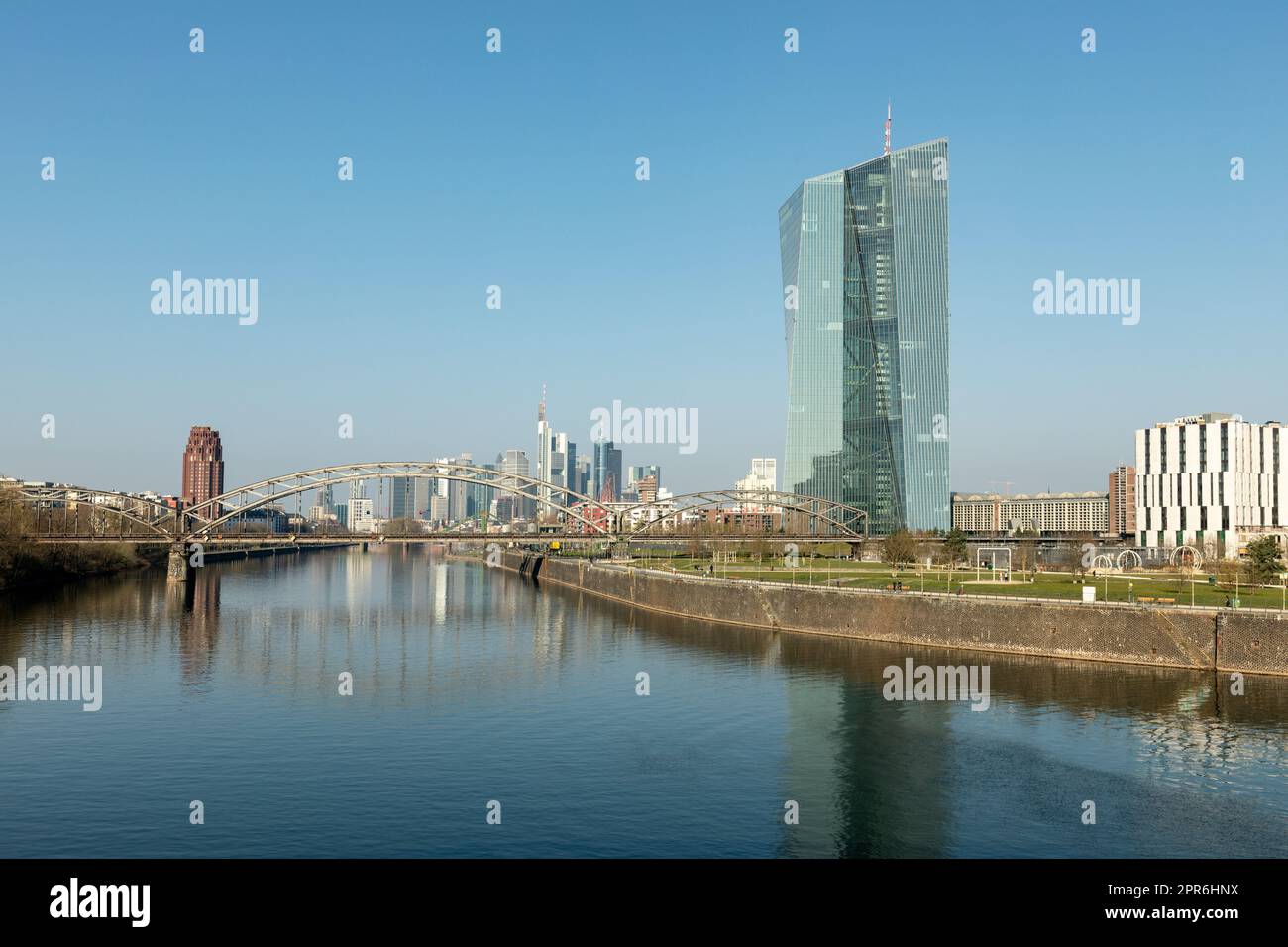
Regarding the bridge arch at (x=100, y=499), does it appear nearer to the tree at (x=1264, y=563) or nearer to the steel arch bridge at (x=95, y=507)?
the steel arch bridge at (x=95, y=507)

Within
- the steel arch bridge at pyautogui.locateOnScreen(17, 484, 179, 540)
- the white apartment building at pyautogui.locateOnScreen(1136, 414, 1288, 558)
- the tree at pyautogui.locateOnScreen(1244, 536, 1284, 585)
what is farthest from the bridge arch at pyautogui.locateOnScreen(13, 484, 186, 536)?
the white apartment building at pyautogui.locateOnScreen(1136, 414, 1288, 558)

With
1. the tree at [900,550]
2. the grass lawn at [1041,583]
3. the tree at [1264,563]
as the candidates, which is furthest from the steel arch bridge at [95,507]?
the tree at [1264,563]

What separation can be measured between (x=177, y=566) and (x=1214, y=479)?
136m

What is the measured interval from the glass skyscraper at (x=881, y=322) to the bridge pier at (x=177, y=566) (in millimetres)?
100533

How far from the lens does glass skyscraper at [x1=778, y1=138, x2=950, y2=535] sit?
162750 mm

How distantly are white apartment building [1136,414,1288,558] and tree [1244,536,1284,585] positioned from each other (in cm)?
7218

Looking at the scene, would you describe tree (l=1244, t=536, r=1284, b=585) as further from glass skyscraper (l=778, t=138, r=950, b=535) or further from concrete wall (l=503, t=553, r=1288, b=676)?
glass skyscraper (l=778, t=138, r=950, b=535)

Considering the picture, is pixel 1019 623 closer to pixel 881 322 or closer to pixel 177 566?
pixel 177 566

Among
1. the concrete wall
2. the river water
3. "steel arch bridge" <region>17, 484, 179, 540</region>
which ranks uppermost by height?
"steel arch bridge" <region>17, 484, 179, 540</region>

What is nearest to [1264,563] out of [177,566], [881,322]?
[881,322]
